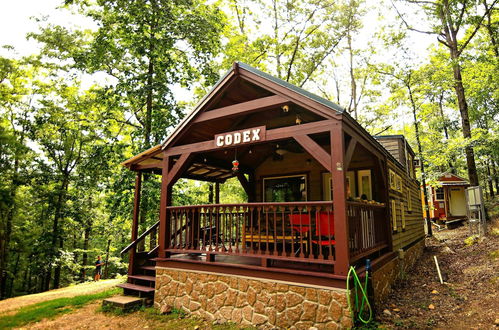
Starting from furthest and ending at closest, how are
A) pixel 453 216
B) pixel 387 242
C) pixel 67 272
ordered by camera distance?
pixel 67 272
pixel 453 216
pixel 387 242

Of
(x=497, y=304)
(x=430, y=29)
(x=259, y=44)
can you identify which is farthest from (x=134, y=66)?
(x=430, y=29)

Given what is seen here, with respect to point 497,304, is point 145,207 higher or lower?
higher

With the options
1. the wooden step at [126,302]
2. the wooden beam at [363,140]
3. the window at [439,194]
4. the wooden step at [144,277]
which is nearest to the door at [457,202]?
the window at [439,194]

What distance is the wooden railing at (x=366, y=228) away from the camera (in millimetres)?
5062

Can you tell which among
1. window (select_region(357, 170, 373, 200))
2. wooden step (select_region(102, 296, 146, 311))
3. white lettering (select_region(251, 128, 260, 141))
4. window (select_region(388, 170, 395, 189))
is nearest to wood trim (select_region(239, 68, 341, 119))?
white lettering (select_region(251, 128, 260, 141))

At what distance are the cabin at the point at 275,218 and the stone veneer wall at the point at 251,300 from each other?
0.06 feet

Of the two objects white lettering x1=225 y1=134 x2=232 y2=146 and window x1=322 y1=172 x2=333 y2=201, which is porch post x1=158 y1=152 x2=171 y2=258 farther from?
window x1=322 y1=172 x2=333 y2=201

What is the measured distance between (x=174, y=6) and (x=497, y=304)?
46.3 feet

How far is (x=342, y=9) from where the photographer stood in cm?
1708

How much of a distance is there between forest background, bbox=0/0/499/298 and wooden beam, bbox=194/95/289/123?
546 cm

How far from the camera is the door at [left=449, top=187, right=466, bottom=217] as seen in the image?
67.7 feet

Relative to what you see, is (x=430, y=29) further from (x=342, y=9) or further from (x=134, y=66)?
(x=134, y=66)

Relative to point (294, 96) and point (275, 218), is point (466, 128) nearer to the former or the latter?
point (294, 96)

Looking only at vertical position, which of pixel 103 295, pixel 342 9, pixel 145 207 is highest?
pixel 342 9
